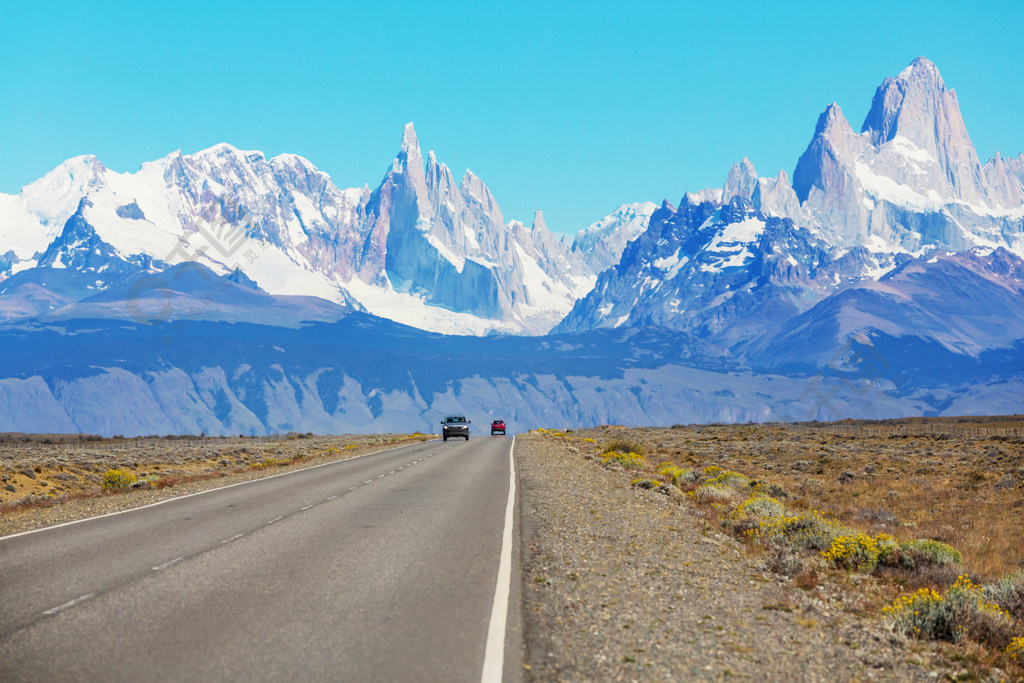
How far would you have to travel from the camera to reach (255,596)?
1034 centimetres

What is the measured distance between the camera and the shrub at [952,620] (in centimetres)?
973

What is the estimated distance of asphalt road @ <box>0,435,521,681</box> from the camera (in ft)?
25.5

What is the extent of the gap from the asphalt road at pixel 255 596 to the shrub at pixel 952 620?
4480 mm

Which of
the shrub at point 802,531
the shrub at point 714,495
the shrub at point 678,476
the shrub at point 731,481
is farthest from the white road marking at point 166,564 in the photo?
the shrub at point 678,476

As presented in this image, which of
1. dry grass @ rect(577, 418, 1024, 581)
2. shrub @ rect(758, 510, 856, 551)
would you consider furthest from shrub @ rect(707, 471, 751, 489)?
shrub @ rect(758, 510, 856, 551)

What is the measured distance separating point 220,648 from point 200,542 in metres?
6.90

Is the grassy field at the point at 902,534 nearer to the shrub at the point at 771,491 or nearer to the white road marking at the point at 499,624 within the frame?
the shrub at the point at 771,491

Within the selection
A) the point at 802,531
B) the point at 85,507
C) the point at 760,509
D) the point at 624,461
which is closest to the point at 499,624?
the point at 802,531

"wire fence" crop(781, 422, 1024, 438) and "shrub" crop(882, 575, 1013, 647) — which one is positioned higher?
"wire fence" crop(781, 422, 1024, 438)

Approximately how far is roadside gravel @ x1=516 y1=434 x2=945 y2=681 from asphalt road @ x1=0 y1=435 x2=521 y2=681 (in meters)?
0.59

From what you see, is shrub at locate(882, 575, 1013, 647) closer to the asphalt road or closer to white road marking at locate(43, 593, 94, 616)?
the asphalt road

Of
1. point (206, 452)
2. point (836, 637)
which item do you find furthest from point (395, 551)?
point (206, 452)

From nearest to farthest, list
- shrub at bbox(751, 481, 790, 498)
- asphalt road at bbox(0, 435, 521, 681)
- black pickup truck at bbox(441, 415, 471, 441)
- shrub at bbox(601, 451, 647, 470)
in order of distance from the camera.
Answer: asphalt road at bbox(0, 435, 521, 681) → shrub at bbox(751, 481, 790, 498) → shrub at bbox(601, 451, 647, 470) → black pickup truck at bbox(441, 415, 471, 441)

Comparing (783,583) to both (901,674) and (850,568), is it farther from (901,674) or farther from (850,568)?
(901,674)
